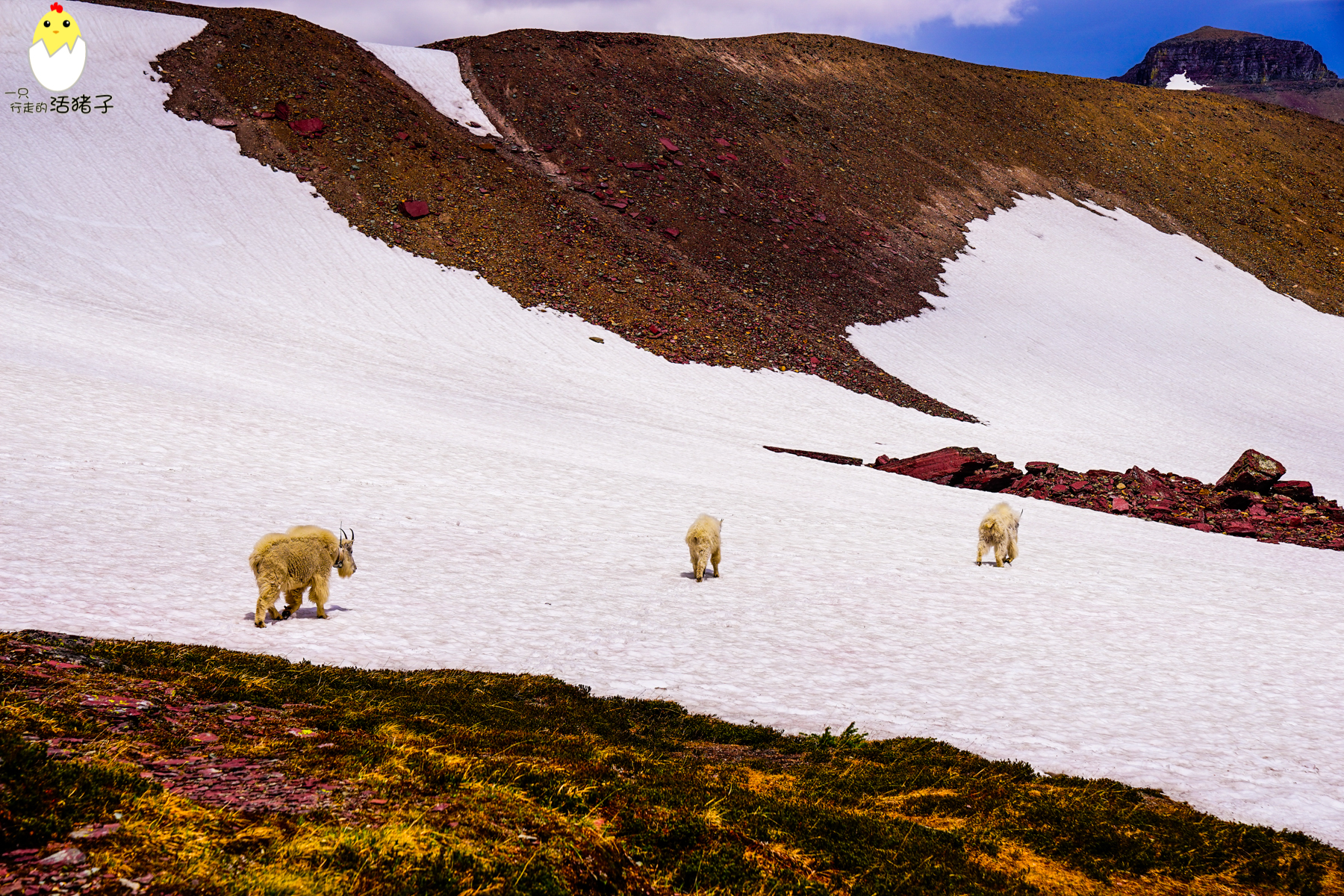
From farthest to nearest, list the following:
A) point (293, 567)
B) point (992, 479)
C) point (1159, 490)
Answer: point (992, 479)
point (1159, 490)
point (293, 567)

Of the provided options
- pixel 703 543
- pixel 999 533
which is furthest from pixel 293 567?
pixel 999 533

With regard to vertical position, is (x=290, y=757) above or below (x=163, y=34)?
below

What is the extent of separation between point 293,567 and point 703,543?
6887 millimetres

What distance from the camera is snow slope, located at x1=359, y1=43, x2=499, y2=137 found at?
62156 millimetres

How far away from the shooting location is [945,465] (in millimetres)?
31594

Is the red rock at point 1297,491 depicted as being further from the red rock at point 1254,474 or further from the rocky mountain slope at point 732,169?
the rocky mountain slope at point 732,169

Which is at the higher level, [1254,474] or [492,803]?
[1254,474]

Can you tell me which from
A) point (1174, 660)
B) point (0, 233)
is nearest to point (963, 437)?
point (1174, 660)

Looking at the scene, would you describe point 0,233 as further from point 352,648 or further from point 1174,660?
point 1174,660

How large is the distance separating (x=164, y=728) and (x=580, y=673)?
16.8 ft

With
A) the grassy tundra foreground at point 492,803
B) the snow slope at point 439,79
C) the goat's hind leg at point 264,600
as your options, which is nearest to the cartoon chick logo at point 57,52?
the snow slope at point 439,79

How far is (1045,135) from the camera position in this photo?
3332 inches

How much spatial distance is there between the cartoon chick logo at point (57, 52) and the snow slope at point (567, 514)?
4.82m

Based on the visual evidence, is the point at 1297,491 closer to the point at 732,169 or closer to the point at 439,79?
the point at 732,169
